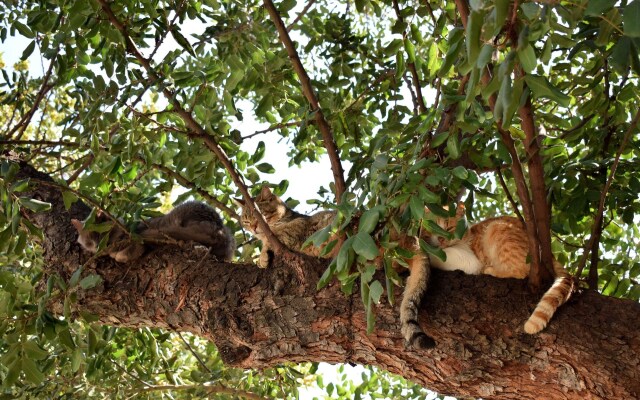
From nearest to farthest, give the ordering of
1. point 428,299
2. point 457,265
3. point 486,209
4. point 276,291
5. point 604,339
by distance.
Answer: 1. point 604,339
2. point 428,299
3. point 276,291
4. point 457,265
5. point 486,209

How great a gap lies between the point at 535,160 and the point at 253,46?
1.66m

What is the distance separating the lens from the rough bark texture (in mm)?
2275

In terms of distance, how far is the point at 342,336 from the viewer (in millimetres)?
2648

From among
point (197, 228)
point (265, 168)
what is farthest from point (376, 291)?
point (197, 228)

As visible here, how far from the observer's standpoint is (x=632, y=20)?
1306 mm

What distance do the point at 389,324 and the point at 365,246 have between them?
73 centimetres

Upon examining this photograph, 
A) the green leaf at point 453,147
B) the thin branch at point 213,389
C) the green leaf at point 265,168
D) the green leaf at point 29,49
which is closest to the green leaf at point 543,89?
the green leaf at point 453,147

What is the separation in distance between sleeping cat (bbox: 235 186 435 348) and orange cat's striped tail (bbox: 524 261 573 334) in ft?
1.18

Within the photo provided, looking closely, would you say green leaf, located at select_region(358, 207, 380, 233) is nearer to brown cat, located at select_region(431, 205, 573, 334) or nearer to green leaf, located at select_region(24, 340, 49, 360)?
brown cat, located at select_region(431, 205, 573, 334)

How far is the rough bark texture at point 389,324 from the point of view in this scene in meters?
2.28

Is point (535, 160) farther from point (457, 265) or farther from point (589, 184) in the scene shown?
point (457, 265)

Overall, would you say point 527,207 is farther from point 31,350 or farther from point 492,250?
point 31,350

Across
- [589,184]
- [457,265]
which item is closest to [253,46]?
[457,265]

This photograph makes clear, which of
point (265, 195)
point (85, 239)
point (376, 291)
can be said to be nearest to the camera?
point (376, 291)
